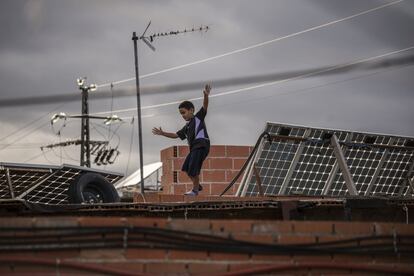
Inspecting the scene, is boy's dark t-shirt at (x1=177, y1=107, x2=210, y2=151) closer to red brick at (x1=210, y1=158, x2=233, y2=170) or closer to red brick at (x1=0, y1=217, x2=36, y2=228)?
red brick at (x1=210, y1=158, x2=233, y2=170)

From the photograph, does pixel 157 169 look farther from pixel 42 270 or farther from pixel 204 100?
pixel 42 270

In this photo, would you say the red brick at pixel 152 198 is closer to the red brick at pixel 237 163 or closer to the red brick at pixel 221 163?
the red brick at pixel 221 163

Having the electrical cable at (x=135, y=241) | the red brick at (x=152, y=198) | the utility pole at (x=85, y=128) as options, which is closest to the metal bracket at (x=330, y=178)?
the red brick at (x=152, y=198)

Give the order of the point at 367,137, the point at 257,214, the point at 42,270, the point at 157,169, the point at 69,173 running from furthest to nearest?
the point at 157,169, the point at 367,137, the point at 69,173, the point at 257,214, the point at 42,270

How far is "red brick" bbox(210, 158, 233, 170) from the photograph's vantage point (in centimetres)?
1404

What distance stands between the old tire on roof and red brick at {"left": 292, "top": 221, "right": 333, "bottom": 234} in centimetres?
665

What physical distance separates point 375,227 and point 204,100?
4.89 metres

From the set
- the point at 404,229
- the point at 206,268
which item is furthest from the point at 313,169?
the point at 206,268

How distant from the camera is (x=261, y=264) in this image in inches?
147

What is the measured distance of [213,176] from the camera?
46.0 ft

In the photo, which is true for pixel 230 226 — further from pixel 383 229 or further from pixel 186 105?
pixel 186 105

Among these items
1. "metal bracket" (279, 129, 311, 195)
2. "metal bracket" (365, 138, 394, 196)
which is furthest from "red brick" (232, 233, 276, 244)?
"metal bracket" (365, 138, 394, 196)

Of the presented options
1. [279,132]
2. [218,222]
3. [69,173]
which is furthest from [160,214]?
[279,132]

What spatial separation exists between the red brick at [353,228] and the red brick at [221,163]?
10108mm
